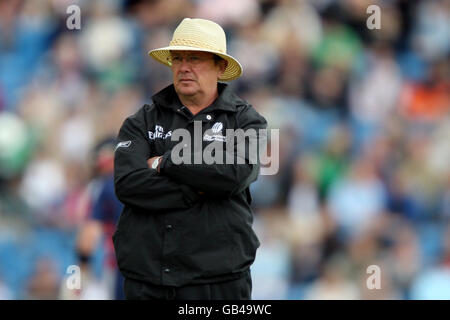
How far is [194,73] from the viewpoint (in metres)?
3.49

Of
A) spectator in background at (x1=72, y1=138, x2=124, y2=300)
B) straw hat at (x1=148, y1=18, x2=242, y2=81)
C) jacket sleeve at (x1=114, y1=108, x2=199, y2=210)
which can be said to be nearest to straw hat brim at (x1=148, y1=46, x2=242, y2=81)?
straw hat at (x1=148, y1=18, x2=242, y2=81)

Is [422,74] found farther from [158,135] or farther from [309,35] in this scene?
[158,135]

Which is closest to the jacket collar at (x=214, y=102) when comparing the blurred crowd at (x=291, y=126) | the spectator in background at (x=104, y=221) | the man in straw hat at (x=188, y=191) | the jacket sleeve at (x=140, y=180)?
the man in straw hat at (x=188, y=191)

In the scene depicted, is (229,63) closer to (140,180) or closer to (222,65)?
(222,65)

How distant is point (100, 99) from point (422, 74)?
2.69 meters

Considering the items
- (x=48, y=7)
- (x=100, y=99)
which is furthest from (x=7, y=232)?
(x=48, y=7)

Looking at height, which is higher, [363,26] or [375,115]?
[363,26]

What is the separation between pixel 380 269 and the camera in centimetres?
657

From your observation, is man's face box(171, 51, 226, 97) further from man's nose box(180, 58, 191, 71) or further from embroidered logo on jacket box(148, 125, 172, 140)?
embroidered logo on jacket box(148, 125, 172, 140)

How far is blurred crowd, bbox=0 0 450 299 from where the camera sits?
6.60 meters

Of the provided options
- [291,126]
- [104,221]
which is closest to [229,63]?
[104,221]

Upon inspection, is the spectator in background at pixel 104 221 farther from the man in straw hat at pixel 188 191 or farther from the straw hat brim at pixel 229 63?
the man in straw hat at pixel 188 191

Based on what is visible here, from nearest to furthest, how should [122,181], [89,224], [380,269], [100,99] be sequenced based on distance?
[122,181] < [89,224] < [380,269] < [100,99]
